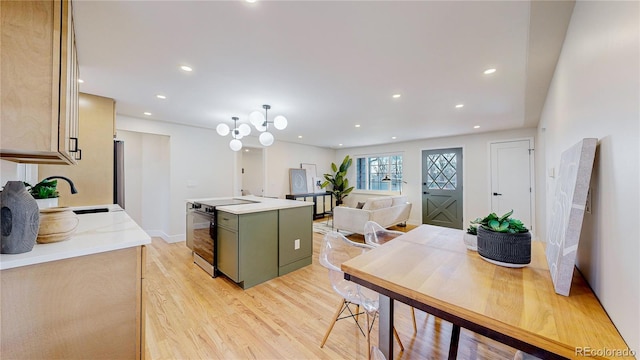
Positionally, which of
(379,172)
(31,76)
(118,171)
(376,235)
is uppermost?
(31,76)

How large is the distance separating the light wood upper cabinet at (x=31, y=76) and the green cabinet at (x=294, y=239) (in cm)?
209

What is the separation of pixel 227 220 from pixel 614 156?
2.84 metres

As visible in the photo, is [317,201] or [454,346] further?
[317,201]

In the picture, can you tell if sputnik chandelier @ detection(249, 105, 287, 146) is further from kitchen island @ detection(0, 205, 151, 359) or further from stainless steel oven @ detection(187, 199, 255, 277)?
kitchen island @ detection(0, 205, 151, 359)

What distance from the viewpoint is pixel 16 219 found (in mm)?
974

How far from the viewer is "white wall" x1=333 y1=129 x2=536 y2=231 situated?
5.07 m

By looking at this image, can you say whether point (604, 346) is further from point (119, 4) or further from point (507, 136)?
point (507, 136)

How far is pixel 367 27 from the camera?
1579mm

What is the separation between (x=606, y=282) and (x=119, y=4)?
270 centimetres

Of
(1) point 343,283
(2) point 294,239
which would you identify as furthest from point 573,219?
(2) point 294,239

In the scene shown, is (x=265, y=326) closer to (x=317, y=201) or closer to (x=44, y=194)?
(x=44, y=194)

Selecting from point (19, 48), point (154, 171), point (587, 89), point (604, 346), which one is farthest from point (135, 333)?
point (154, 171)

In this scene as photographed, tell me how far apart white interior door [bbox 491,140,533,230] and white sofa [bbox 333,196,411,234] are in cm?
210

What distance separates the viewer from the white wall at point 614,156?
673 mm
